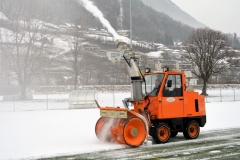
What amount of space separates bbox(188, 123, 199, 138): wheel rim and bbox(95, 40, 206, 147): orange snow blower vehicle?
0.52ft

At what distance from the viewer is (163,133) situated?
11.6 metres

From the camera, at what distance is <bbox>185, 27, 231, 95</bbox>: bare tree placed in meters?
50.6

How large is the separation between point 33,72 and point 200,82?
117ft

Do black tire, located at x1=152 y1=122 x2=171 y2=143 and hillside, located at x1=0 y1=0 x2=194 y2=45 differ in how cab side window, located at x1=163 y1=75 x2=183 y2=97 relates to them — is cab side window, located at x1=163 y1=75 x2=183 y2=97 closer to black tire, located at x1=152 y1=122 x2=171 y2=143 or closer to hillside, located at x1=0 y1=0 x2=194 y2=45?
black tire, located at x1=152 y1=122 x2=171 y2=143

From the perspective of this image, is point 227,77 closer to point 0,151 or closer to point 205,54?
point 205,54

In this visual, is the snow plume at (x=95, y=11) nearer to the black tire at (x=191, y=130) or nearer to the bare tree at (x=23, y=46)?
the black tire at (x=191, y=130)

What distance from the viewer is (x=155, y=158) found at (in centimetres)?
909

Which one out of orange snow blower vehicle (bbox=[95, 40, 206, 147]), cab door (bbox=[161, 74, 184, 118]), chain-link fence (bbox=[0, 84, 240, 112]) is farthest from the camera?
chain-link fence (bbox=[0, 84, 240, 112])

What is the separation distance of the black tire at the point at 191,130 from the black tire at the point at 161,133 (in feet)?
3.28

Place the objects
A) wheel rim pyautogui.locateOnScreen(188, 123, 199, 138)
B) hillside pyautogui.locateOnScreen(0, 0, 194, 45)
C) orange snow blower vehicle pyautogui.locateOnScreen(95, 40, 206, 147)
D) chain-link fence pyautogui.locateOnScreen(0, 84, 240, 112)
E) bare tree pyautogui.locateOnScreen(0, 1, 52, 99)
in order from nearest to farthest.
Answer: orange snow blower vehicle pyautogui.locateOnScreen(95, 40, 206, 147), wheel rim pyautogui.locateOnScreen(188, 123, 199, 138), hillside pyautogui.locateOnScreen(0, 0, 194, 45), chain-link fence pyautogui.locateOnScreen(0, 84, 240, 112), bare tree pyautogui.locateOnScreen(0, 1, 52, 99)

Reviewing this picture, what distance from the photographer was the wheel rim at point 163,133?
11508 mm

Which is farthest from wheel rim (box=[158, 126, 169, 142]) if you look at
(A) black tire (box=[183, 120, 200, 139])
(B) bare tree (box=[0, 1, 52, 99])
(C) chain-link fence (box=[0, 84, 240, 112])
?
(B) bare tree (box=[0, 1, 52, 99])

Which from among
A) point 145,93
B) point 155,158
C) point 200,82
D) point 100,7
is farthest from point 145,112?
point 200,82

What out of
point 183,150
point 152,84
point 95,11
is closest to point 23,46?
point 95,11
